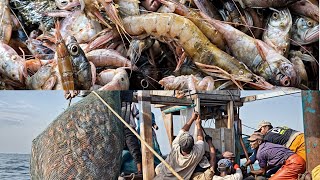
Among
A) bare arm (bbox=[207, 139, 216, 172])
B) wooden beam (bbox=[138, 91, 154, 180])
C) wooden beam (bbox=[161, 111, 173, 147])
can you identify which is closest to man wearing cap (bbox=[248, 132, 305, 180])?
bare arm (bbox=[207, 139, 216, 172])

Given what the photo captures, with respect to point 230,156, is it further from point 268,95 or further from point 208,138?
point 268,95

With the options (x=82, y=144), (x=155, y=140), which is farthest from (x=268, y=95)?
(x=82, y=144)

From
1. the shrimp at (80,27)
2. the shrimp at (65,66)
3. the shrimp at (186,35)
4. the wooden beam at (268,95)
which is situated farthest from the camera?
the shrimp at (80,27)

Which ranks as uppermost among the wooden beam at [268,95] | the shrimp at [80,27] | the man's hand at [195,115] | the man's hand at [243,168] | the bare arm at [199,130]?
the shrimp at [80,27]

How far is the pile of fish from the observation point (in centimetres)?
353

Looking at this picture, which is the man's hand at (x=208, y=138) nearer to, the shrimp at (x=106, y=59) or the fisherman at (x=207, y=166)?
the fisherman at (x=207, y=166)

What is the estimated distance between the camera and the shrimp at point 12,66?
3.62m

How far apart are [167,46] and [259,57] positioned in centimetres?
54

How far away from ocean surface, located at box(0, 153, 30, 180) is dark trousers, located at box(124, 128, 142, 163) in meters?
0.55

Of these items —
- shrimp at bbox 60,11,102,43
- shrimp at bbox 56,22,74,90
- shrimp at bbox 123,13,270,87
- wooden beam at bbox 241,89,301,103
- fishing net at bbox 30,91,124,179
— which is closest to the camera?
fishing net at bbox 30,91,124,179

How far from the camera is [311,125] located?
3330 millimetres

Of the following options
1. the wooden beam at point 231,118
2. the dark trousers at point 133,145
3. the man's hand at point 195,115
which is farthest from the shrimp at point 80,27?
the wooden beam at point 231,118

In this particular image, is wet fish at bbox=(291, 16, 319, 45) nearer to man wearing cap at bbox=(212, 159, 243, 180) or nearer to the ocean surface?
man wearing cap at bbox=(212, 159, 243, 180)

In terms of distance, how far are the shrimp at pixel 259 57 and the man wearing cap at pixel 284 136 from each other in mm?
310
